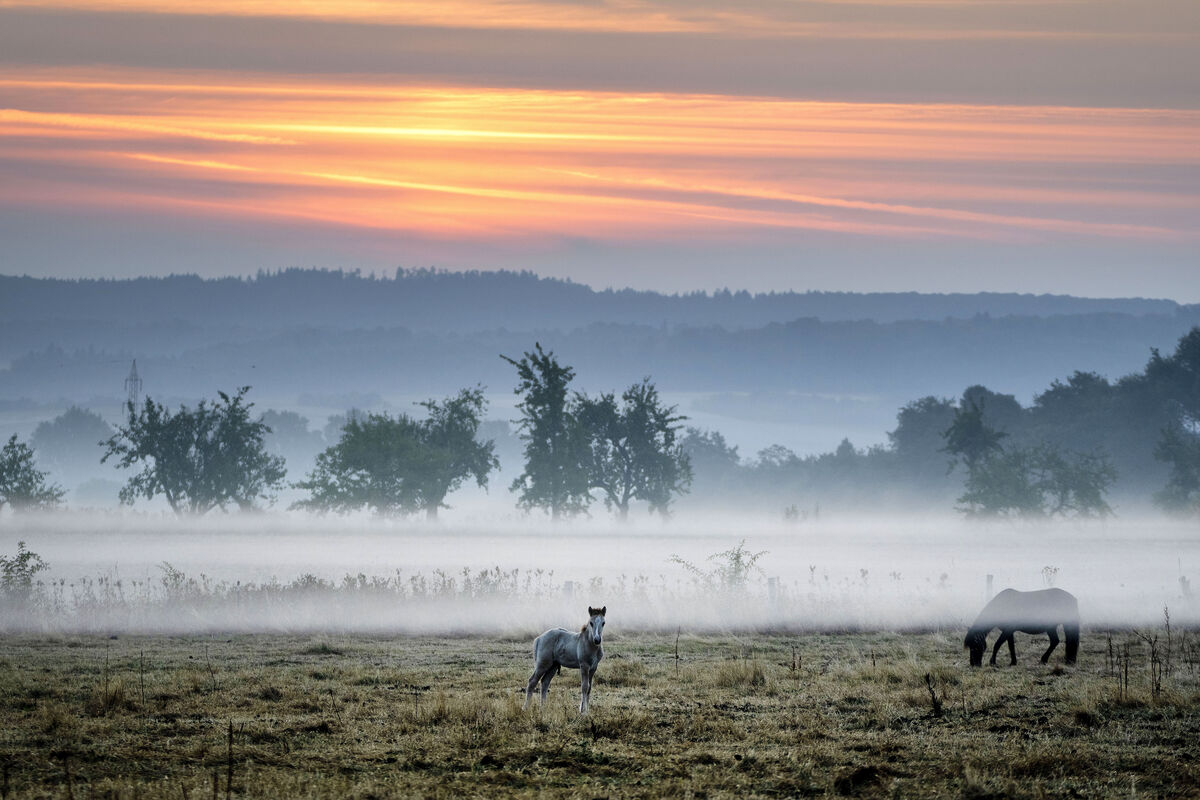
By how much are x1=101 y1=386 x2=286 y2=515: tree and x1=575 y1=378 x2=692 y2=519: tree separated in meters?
19.2

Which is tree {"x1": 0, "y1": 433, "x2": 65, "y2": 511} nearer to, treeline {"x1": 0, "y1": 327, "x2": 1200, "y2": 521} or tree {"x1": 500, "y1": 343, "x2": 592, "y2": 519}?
treeline {"x1": 0, "y1": 327, "x2": 1200, "y2": 521}

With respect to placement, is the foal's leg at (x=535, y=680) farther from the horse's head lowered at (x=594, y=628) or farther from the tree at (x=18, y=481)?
the tree at (x=18, y=481)

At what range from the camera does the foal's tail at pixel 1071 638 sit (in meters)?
23.0

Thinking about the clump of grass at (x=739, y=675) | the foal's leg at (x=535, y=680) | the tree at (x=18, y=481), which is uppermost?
the tree at (x=18, y=481)

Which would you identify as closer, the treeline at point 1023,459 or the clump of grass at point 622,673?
the clump of grass at point 622,673

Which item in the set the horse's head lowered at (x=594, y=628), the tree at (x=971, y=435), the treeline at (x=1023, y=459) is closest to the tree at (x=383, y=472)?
the treeline at (x=1023, y=459)

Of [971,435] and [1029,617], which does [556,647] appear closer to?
[1029,617]

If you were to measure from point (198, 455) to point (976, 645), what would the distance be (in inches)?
2324

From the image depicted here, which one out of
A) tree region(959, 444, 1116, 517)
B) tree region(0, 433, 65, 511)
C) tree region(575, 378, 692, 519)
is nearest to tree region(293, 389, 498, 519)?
tree region(575, 378, 692, 519)

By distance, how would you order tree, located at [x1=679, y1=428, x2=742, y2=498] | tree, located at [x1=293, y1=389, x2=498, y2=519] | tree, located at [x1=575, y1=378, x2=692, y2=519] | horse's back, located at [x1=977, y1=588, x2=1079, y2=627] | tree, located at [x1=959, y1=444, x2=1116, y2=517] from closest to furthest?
horse's back, located at [x1=977, y1=588, x2=1079, y2=627] → tree, located at [x1=293, y1=389, x2=498, y2=519] → tree, located at [x1=959, y1=444, x2=1116, y2=517] → tree, located at [x1=575, y1=378, x2=692, y2=519] → tree, located at [x1=679, y1=428, x2=742, y2=498]

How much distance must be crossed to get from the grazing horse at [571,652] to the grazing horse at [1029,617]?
30.0 feet

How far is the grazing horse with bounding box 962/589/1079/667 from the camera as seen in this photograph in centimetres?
2309

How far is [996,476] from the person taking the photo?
7494cm

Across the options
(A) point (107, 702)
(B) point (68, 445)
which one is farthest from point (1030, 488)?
(B) point (68, 445)
